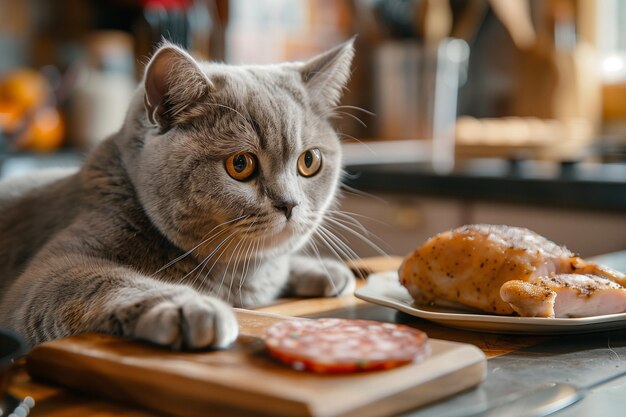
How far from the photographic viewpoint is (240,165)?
108 centimetres

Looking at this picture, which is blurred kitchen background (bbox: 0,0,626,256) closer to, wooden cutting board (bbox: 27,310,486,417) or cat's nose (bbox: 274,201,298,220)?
cat's nose (bbox: 274,201,298,220)

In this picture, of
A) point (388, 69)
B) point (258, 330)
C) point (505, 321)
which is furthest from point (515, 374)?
point (388, 69)

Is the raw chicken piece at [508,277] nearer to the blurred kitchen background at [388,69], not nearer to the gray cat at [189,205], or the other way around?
the gray cat at [189,205]

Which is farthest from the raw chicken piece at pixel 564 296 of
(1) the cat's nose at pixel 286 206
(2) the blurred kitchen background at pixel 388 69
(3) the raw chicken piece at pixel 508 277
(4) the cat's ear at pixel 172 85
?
(2) the blurred kitchen background at pixel 388 69

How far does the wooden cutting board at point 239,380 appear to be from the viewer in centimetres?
Answer: 63

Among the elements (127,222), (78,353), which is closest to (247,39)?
(127,222)

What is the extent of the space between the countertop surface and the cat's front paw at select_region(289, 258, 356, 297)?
0.47 feet

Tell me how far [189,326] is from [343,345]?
0.52ft

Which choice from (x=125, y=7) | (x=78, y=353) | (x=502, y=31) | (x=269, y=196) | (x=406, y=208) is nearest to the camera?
(x=78, y=353)

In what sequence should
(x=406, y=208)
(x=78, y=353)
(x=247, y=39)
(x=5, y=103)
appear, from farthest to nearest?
(x=247, y=39) < (x=5, y=103) < (x=406, y=208) < (x=78, y=353)

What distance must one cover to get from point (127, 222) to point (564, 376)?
65 centimetres

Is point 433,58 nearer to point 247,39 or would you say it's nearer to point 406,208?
point 247,39

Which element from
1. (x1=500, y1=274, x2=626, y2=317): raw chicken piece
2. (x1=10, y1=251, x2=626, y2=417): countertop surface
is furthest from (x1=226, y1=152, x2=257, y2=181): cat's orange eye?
(x1=500, y1=274, x2=626, y2=317): raw chicken piece

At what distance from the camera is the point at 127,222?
1.16m
